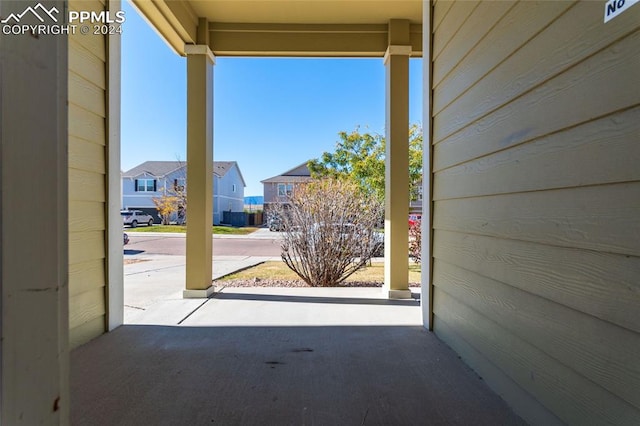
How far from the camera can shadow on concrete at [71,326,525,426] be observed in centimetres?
160

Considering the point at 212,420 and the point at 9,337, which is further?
the point at 212,420

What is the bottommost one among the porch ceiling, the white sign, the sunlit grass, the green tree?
the sunlit grass

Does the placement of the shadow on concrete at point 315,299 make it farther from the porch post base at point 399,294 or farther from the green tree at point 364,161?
the green tree at point 364,161

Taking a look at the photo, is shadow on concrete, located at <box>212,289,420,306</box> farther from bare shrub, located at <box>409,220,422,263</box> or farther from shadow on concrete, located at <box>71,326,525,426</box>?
bare shrub, located at <box>409,220,422,263</box>

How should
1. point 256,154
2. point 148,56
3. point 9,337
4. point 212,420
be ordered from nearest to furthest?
1. point 9,337
2. point 212,420
3. point 148,56
4. point 256,154

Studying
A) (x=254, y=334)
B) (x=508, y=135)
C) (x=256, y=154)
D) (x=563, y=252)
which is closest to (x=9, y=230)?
(x=563, y=252)

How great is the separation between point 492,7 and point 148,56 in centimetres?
512

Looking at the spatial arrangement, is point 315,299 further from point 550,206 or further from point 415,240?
point 415,240

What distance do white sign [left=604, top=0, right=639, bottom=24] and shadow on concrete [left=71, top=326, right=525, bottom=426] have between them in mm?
1646

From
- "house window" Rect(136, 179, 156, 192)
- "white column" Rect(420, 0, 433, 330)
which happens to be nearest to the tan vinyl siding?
"white column" Rect(420, 0, 433, 330)

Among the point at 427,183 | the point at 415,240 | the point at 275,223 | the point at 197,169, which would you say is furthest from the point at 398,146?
the point at 415,240

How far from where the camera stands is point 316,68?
975 cm

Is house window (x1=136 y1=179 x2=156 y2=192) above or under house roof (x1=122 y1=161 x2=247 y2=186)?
under

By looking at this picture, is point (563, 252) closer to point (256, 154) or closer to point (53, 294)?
point (53, 294)
